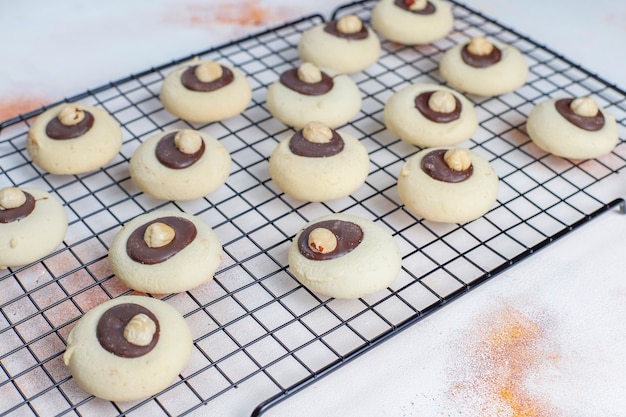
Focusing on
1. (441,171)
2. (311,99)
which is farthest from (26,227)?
(441,171)

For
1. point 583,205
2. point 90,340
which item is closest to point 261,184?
point 90,340

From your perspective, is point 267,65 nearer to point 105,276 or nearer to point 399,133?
point 399,133

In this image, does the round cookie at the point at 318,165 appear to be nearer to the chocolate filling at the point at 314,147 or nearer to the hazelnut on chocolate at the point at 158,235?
the chocolate filling at the point at 314,147

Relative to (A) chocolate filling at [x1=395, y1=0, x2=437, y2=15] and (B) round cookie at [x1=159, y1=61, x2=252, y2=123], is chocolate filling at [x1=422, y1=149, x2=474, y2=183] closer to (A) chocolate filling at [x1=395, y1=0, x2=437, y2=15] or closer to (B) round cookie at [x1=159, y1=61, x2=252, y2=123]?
(B) round cookie at [x1=159, y1=61, x2=252, y2=123]

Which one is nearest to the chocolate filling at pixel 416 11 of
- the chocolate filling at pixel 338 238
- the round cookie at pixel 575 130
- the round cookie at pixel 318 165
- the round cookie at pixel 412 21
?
the round cookie at pixel 412 21

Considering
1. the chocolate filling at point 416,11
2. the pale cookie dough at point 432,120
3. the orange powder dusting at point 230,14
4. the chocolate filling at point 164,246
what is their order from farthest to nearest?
the orange powder dusting at point 230,14
the chocolate filling at point 416,11
the pale cookie dough at point 432,120
the chocolate filling at point 164,246

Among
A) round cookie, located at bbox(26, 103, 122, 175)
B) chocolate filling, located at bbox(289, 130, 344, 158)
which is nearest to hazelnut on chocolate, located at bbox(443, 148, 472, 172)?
chocolate filling, located at bbox(289, 130, 344, 158)

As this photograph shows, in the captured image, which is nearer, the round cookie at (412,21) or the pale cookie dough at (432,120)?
the pale cookie dough at (432,120)
